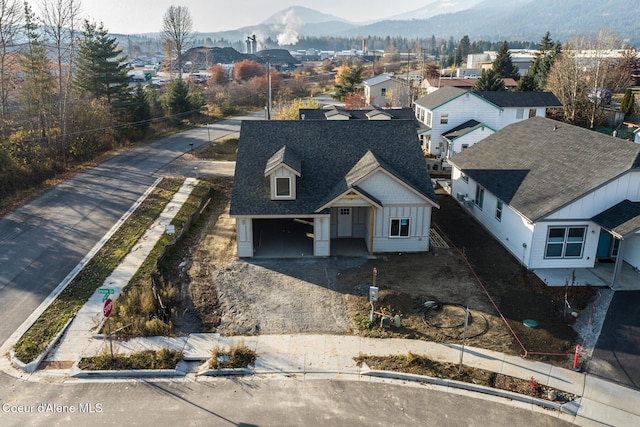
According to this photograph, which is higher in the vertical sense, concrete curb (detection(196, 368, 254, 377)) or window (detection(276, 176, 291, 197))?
window (detection(276, 176, 291, 197))

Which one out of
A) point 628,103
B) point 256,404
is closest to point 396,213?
point 256,404

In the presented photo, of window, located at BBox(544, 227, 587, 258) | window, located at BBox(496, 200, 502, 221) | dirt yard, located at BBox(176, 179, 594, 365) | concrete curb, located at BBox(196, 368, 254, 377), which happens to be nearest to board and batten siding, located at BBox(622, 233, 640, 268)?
window, located at BBox(544, 227, 587, 258)

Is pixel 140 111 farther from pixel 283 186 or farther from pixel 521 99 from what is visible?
pixel 521 99

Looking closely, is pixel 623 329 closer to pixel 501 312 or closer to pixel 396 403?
pixel 501 312

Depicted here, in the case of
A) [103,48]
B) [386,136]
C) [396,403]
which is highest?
[103,48]

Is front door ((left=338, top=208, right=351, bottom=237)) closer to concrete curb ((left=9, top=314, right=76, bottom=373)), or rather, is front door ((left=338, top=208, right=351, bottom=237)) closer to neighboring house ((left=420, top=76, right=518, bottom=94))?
concrete curb ((left=9, top=314, right=76, bottom=373))

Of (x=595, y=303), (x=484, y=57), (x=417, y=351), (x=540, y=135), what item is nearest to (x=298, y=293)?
(x=417, y=351)
